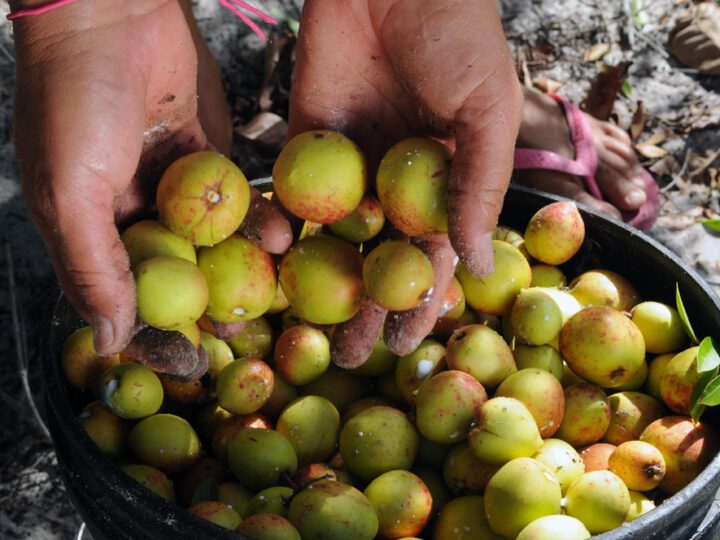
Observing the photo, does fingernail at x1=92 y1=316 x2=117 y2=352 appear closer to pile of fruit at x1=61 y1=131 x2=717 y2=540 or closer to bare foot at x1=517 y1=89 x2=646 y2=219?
pile of fruit at x1=61 y1=131 x2=717 y2=540

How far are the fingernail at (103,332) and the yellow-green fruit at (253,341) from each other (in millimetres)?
670

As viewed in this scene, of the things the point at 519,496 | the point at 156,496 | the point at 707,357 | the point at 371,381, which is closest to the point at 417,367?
the point at 371,381

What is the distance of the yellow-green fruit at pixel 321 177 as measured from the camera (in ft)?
6.51

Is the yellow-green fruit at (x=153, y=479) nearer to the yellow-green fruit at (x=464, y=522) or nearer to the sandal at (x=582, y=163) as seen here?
the yellow-green fruit at (x=464, y=522)

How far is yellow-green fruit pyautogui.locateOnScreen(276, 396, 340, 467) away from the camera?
2242 mm

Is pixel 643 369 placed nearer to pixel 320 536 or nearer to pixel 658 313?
pixel 658 313

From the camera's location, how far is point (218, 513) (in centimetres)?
191

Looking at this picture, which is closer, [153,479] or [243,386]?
[153,479]

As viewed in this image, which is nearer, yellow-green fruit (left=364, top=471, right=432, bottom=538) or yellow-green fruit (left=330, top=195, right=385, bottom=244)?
yellow-green fruit (left=364, top=471, right=432, bottom=538)

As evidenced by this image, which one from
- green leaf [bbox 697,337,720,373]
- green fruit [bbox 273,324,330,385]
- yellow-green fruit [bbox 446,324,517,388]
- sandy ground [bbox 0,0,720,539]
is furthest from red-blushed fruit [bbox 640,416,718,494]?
sandy ground [bbox 0,0,720,539]

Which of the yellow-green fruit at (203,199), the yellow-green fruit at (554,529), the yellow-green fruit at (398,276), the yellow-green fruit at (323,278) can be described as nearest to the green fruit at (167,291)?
the yellow-green fruit at (203,199)

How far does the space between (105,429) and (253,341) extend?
53cm

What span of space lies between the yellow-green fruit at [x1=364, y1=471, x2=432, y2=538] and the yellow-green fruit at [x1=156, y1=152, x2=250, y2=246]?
0.75 meters

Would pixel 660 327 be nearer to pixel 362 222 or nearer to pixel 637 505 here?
pixel 637 505
